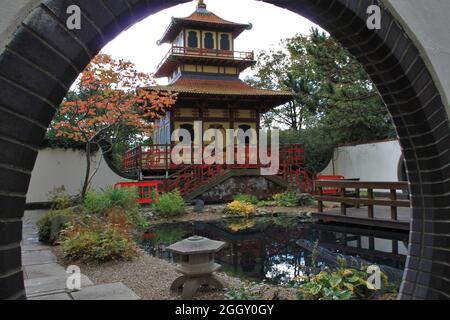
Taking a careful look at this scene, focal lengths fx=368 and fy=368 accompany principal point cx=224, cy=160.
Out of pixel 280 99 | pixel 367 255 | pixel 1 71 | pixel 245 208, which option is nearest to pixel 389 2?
pixel 1 71

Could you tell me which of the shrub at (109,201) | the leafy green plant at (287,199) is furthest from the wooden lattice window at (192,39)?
the shrub at (109,201)

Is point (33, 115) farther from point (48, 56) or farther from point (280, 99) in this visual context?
point (280, 99)

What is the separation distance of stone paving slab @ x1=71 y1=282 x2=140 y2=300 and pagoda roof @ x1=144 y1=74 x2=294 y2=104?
13371mm

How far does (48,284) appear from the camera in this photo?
14.7 feet

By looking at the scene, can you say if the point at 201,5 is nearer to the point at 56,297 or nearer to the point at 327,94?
the point at 327,94

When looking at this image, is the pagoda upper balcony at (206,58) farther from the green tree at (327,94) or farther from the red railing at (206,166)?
the red railing at (206,166)

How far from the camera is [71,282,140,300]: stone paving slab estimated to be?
402 centimetres

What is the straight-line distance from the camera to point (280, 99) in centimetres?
1942

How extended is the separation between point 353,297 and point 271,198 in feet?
39.5

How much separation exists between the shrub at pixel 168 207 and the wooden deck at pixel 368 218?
4.28 m

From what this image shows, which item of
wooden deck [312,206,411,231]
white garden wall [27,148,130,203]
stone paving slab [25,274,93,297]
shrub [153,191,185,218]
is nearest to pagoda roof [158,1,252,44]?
white garden wall [27,148,130,203]

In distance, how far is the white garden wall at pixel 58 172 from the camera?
41.3 ft

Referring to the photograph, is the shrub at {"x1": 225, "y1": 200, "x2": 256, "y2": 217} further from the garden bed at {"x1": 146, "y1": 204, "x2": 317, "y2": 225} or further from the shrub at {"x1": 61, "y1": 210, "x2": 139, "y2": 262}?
the shrub at {"x1": 61, "y1": 210, "x2": 139, "y2": 262}

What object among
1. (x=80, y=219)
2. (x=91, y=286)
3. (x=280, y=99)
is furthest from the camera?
(x=280, y=99)
